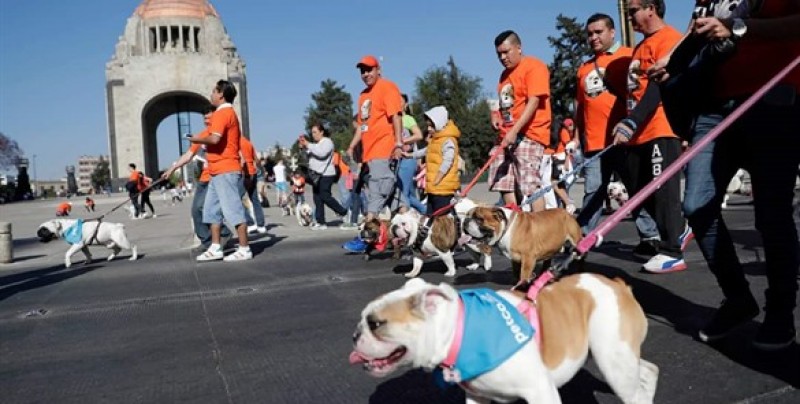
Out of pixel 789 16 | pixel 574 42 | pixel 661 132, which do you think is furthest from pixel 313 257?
pixel 574 42

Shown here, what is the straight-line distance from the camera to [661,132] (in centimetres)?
531

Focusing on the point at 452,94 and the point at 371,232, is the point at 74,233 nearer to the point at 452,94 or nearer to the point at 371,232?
the point at 371,232

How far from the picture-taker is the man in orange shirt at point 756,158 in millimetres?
2947

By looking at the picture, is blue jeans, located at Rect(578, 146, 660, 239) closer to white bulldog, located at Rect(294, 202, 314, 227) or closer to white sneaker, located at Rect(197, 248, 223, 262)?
white sneaker, located at Rect(197, 248, 223, 262)

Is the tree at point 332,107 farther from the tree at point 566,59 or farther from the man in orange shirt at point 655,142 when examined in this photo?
the man in orange shirt at point 655,142

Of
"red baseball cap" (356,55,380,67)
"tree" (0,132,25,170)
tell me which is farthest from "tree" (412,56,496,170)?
"red baseball cap" (356,55,380,67)

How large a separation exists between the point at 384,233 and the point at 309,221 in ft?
22.3

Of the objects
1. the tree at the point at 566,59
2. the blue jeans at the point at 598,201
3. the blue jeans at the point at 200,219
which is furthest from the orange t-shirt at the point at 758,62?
the tree at the point at 566,59

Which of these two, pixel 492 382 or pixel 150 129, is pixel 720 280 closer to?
pixel 492 382

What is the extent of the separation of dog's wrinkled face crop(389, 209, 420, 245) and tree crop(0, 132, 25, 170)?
83354 millimetres

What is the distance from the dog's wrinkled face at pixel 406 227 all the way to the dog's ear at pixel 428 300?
4311 millimetres

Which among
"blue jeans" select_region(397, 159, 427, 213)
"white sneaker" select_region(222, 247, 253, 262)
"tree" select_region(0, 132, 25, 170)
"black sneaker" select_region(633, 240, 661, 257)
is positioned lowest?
"white sneaker" select_region(222, 247, 253, 262)

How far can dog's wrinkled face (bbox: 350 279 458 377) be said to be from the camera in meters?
2.04

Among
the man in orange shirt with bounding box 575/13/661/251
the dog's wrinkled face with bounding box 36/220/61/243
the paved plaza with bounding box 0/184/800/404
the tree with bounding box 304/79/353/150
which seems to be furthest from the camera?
the tree with bounding box 304/79/353/150
